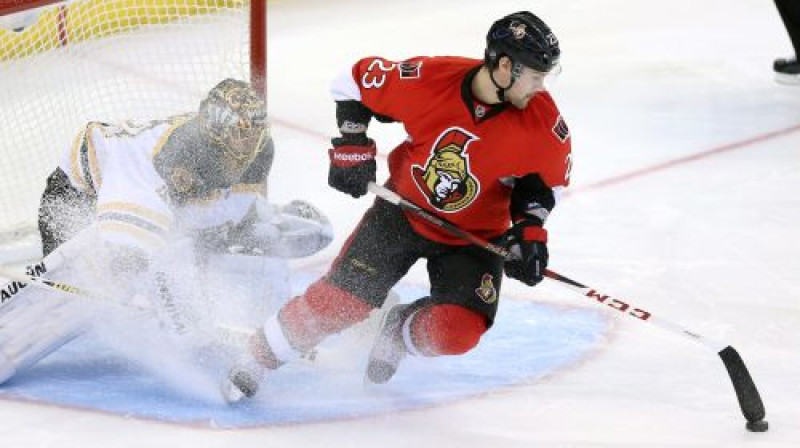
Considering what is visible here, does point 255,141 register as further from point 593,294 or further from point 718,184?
point 718,184

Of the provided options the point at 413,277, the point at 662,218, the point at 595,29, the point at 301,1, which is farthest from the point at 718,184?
the point at 301,1

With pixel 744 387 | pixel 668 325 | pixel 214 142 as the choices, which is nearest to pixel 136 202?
pixel 214 142

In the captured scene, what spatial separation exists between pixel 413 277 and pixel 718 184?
49.8 inches

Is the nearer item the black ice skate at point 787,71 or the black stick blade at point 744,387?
the black stick blade at point 744,387

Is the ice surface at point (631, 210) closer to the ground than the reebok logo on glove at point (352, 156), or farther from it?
closer to the ground

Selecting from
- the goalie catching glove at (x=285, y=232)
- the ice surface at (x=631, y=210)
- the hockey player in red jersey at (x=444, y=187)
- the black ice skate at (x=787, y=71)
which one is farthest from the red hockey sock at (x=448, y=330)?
the black ice skate at (x=787, y=71)

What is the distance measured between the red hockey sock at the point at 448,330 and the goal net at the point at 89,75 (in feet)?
3.39

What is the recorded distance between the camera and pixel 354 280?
3357mm

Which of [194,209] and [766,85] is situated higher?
[194,209]

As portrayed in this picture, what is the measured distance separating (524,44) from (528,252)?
0.42 m

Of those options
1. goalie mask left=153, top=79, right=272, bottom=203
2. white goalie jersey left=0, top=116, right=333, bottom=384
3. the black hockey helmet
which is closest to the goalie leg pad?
white goalie jersey left=0, top=116, right=333, bottom=384

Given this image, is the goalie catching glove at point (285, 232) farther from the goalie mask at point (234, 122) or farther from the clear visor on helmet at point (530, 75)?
the clear visor on helmet at point (530, 75)

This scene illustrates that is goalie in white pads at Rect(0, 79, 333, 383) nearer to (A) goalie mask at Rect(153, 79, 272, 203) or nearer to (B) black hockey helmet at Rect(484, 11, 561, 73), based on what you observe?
(A) goalie mask at Rect(153, 79, 272, 203)

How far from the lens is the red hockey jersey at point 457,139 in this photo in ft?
10.5
